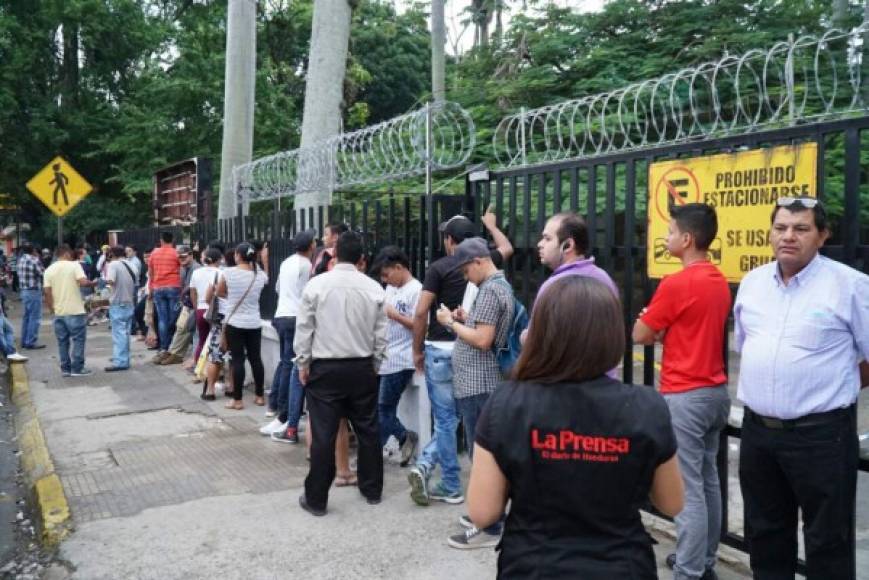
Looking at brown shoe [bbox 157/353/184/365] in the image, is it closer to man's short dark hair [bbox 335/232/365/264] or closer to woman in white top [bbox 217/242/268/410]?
woman in white top [bbox 217/242/268/410]

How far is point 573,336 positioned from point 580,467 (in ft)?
1.11

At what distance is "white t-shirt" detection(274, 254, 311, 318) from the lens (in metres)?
7.21

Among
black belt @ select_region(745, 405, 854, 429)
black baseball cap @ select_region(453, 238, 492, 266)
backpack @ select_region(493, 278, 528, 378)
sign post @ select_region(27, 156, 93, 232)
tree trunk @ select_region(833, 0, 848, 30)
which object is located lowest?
black belt @ select_region(745, 405, 854, 429)

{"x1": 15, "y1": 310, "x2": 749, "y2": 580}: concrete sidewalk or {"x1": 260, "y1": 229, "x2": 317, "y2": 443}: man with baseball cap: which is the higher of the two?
{"x1": 260, "y1": 229, "x2": 317, "y2": 443}: man with baseball cap

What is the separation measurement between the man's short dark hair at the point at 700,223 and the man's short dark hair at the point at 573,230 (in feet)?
1.93

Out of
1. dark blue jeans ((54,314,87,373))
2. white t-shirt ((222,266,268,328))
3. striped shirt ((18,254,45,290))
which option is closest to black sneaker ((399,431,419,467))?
white t-shirt ((222,266,268,328))

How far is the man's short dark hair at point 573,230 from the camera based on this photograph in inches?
159

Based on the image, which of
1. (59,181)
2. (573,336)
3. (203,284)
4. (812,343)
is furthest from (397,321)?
(59,181)

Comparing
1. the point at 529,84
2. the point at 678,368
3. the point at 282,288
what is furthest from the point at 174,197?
the point at 678,368

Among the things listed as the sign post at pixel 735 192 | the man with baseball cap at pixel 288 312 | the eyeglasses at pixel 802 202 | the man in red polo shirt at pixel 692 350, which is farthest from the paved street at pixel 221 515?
the eyeglasses at pixel 802 202

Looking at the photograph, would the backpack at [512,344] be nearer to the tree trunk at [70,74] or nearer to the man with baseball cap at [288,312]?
the man with baseball cap at [288,312]

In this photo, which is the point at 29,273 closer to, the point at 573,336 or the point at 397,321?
the point at 397,321

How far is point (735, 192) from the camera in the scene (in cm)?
395

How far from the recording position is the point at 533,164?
5371 mm
